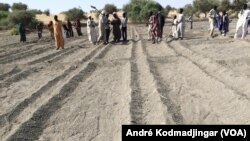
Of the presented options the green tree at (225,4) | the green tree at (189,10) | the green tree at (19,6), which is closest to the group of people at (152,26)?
the green tree at (225,4)

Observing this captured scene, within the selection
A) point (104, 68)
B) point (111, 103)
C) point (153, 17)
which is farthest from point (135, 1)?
point (111, 103)

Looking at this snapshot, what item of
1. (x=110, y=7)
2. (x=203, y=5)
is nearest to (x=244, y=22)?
(x=203, y=5)

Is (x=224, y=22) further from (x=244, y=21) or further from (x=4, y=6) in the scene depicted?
(x=4, y=6)

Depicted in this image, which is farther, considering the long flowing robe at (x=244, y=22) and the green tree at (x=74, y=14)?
the green tree at (x=74, y=14)

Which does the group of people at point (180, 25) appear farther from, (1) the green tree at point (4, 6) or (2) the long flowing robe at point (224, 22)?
(1) the green tree at point (4, 6)

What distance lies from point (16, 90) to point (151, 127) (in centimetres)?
454

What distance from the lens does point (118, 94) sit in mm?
9094

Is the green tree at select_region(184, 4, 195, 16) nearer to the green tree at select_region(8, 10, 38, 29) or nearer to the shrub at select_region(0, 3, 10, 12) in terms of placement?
the shrub at select_region(0, 3, 10, 12)

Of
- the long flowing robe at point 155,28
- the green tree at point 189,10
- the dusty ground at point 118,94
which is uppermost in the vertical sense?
the long flowing robe at point 155,28

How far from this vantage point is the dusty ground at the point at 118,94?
703cm

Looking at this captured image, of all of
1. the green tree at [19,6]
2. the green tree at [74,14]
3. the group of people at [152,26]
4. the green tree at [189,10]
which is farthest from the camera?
the green tree at [19,6]

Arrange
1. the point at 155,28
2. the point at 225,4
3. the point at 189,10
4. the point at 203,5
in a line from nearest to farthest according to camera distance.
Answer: the point at 155,28, the point at 225,4, the point at 203,5, the point at 189,10

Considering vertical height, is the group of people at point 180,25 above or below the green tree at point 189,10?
above

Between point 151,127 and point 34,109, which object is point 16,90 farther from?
point 151,127
